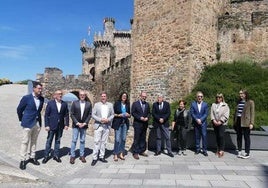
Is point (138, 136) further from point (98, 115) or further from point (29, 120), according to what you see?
point (29, 120)

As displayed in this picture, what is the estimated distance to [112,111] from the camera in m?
7.69

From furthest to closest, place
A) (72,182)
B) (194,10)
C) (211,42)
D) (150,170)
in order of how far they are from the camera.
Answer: (211,42) < (194,10) < (150,170) < (72,182)

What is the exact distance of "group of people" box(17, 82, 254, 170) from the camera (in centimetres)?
694

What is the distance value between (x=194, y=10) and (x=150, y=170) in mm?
9439

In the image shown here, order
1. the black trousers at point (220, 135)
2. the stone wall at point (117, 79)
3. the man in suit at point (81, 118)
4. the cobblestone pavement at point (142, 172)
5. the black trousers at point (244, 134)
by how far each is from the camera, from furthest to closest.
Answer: the stone wall at point (117, 79) < the black trousers at point (220, 135) < the black trousers at point (244, 134) < the man in suit at point (81, 118) < the cobblestone pavement at point (142, 172)

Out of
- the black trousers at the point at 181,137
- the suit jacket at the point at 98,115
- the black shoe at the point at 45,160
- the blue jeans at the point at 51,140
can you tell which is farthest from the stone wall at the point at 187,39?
the black shoe at the point at 45,160

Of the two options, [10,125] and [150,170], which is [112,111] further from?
[10,125]

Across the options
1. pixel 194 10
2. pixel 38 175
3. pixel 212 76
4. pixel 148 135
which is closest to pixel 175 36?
pixel 194 10

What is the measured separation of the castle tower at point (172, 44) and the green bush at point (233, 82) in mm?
513

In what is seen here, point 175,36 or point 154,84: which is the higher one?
point 175,36

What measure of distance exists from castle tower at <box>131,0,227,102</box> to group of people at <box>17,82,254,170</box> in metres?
5.85

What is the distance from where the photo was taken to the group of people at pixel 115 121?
6942 mm

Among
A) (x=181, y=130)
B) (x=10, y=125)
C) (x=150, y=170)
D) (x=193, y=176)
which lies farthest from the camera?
(x=10, y=125)

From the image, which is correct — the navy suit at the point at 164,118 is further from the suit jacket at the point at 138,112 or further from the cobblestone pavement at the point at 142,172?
the cobblestone pavement at the point at 142,172
